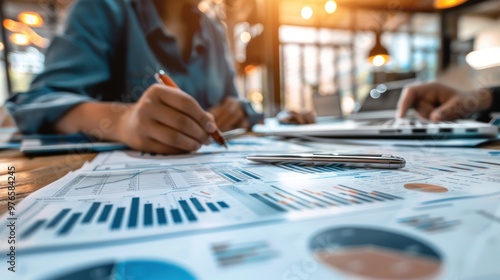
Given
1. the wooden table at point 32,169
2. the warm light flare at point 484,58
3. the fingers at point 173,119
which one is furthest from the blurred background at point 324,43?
the fingers at point 173,119

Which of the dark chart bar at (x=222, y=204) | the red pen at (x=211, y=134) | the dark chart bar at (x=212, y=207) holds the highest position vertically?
the red pen at (x=211, y=134)

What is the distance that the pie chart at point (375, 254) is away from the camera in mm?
72

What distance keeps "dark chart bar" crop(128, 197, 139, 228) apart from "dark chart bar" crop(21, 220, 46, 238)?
34 millimetres

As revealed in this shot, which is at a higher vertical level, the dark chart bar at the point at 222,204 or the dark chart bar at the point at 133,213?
the dark chart bar at the point at 133,213

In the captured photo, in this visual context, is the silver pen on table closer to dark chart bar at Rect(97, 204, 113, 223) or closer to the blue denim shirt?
dark chart bar at Rect(97, 204, 113, 223)

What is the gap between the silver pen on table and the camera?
0.68 ft

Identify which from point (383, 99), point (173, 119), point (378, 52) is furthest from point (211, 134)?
point (378, 52)

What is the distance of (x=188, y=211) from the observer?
127mm

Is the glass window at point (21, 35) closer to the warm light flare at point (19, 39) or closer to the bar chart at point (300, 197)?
the warm light flare at point (19, 39)

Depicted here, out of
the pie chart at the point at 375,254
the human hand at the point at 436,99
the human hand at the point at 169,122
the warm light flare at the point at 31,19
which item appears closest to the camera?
the pie chart at the point at 375,254

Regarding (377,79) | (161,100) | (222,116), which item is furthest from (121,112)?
(377,79)

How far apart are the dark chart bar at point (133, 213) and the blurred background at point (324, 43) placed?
1.89 ft

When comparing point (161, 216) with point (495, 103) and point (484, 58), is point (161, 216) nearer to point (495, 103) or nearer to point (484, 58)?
point (495, 103)

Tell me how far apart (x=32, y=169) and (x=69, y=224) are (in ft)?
0.65
